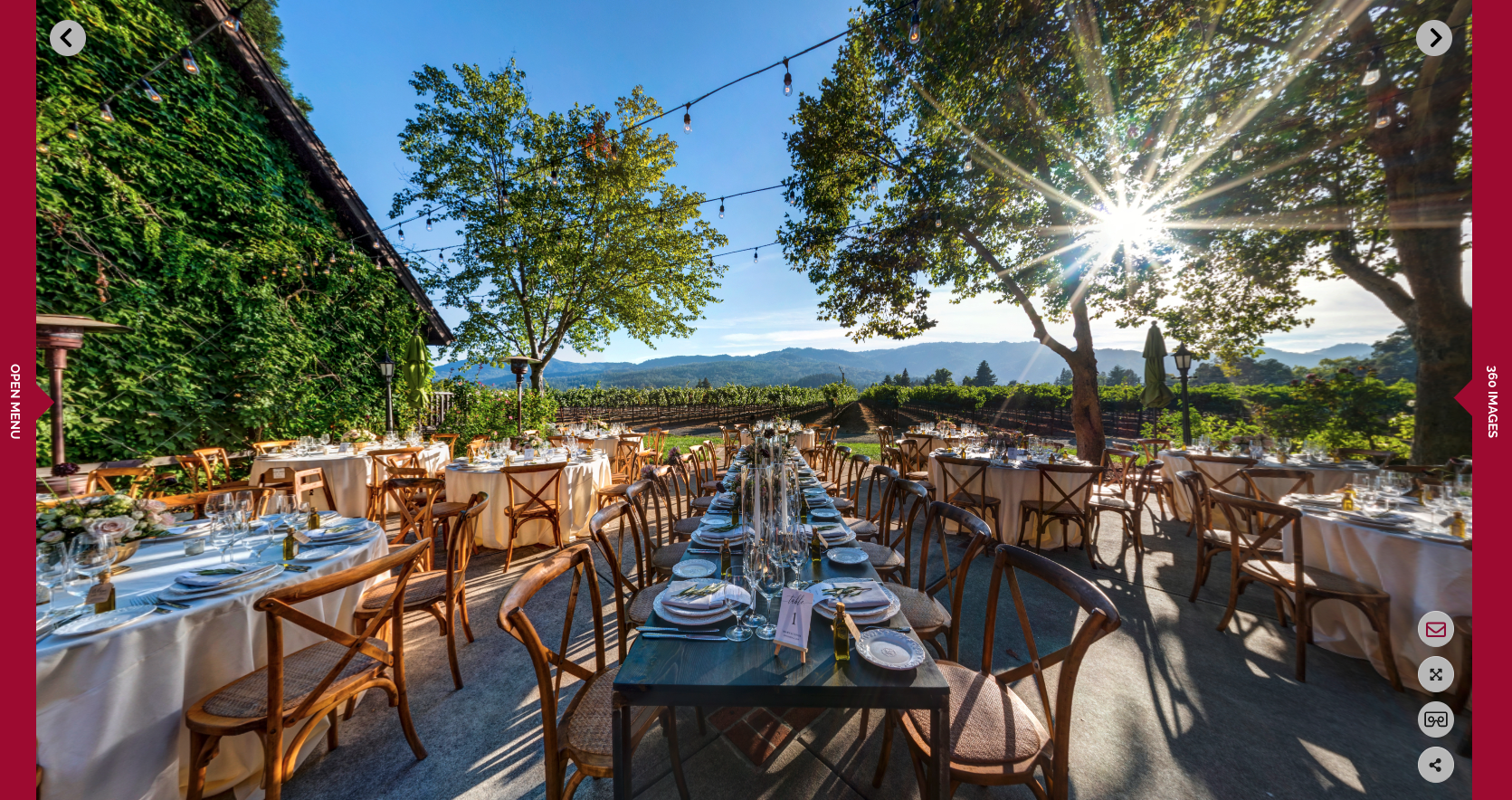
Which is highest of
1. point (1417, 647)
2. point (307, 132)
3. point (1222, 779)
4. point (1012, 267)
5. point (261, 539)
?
point (307, 132)

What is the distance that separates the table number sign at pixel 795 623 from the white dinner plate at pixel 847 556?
2.37 ft

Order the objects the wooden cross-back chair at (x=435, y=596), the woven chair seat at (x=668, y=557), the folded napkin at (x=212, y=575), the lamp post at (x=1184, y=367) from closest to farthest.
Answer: the folded napkin at (x=212, y=575) → the wooden cross-back chair at (x=435, y=596) → the woven chair seat at (x=668, y=557) → the lamp post at (x=1184, y=367)

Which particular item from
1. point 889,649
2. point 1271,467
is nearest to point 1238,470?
point 1271,467

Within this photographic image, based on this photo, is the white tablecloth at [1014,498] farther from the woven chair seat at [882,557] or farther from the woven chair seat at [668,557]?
the woven chair seat at [668,557]

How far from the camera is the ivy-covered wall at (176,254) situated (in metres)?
5.01

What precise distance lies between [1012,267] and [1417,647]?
699cm

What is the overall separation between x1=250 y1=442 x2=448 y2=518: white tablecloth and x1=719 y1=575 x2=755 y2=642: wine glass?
5821 millimetres

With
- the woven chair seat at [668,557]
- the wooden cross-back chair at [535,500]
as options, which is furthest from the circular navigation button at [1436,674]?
the wooden cross-back chair at [535,500]

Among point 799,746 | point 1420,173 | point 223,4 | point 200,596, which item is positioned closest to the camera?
point 200,596

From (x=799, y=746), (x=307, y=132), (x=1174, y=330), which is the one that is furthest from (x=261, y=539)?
(x=1174, y=330)

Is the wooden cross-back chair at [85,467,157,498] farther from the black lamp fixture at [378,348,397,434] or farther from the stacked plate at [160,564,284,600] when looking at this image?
the stacked plate at [160,564,284,600]

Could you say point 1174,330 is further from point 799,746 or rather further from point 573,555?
point 573,555

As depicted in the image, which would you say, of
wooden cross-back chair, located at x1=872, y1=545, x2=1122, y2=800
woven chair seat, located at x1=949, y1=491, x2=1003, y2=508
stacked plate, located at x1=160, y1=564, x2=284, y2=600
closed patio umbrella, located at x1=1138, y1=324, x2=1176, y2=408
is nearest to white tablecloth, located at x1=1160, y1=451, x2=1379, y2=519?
woven chair seat, located at x1=949, y1=491, x2=1003, y2=508
